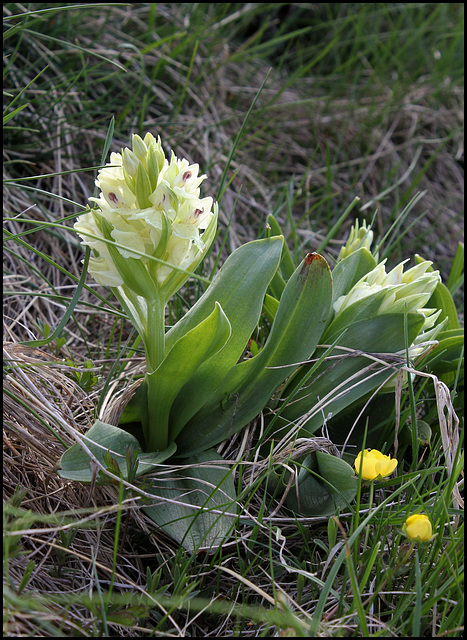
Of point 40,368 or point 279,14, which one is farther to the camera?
point 279,14

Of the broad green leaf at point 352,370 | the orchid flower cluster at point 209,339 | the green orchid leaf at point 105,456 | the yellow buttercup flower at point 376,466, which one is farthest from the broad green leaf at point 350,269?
the green orchid leaf at point 105,456

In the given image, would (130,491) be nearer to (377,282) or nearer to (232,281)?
(232,281)

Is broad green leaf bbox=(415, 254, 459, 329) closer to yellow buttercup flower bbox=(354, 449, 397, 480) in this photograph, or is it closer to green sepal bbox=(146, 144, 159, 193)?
yellow buttercup flower bbox=(354, 449, 397, 480)

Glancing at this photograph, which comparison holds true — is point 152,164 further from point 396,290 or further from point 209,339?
point 396,290

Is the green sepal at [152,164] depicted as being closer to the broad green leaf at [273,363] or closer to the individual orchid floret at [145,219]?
the individual orchid floret at [145,219]

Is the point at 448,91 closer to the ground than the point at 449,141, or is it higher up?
higher up

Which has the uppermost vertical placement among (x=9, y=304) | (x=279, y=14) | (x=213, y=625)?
(x=279, y=14)

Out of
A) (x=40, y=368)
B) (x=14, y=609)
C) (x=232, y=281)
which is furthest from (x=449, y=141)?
(x=14, y=609)
